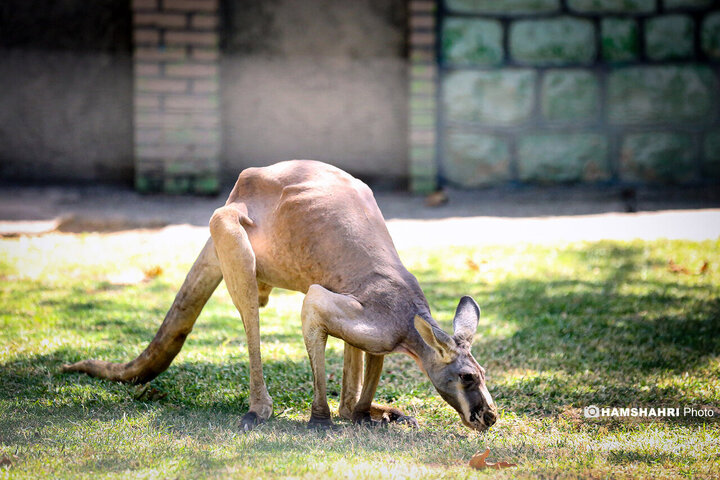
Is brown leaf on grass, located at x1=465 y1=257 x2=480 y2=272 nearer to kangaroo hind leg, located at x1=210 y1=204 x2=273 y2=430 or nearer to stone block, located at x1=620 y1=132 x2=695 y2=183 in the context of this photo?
kangaroo hind leg, located at x1=210 y1=204 x2=273 y2=430

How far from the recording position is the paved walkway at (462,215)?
25.4 ft

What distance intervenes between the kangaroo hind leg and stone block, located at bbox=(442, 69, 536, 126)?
623 cm

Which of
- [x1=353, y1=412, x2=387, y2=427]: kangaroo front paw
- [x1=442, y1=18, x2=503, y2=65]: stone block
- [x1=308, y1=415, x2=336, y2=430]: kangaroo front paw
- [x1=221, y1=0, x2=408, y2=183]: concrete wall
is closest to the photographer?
[x1=308, y1=415, x2=336, y2=430]: kangaroo front paw

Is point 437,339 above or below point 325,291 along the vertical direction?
below

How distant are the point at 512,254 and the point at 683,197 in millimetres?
3052

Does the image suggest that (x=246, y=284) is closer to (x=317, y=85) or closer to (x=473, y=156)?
(x=473, y=156)

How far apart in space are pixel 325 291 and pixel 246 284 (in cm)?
50

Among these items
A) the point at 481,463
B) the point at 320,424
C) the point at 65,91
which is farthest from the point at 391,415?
the point at 65,91

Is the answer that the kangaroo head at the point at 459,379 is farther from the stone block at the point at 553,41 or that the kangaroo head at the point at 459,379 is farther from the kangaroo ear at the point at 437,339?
the stone block at the point at 553,41

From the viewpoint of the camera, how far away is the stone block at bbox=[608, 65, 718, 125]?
32.0 ft

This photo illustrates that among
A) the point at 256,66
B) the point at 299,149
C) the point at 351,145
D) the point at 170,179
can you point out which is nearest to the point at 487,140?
the point at 351,145

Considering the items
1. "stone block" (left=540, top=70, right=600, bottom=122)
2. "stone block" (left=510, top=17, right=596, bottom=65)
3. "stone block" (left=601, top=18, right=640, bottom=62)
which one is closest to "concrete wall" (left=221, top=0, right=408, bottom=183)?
"stone block" (left=510, top=17, right=596, bottom=65)

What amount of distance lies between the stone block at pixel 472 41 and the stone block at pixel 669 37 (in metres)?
1.85

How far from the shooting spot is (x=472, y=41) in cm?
961
